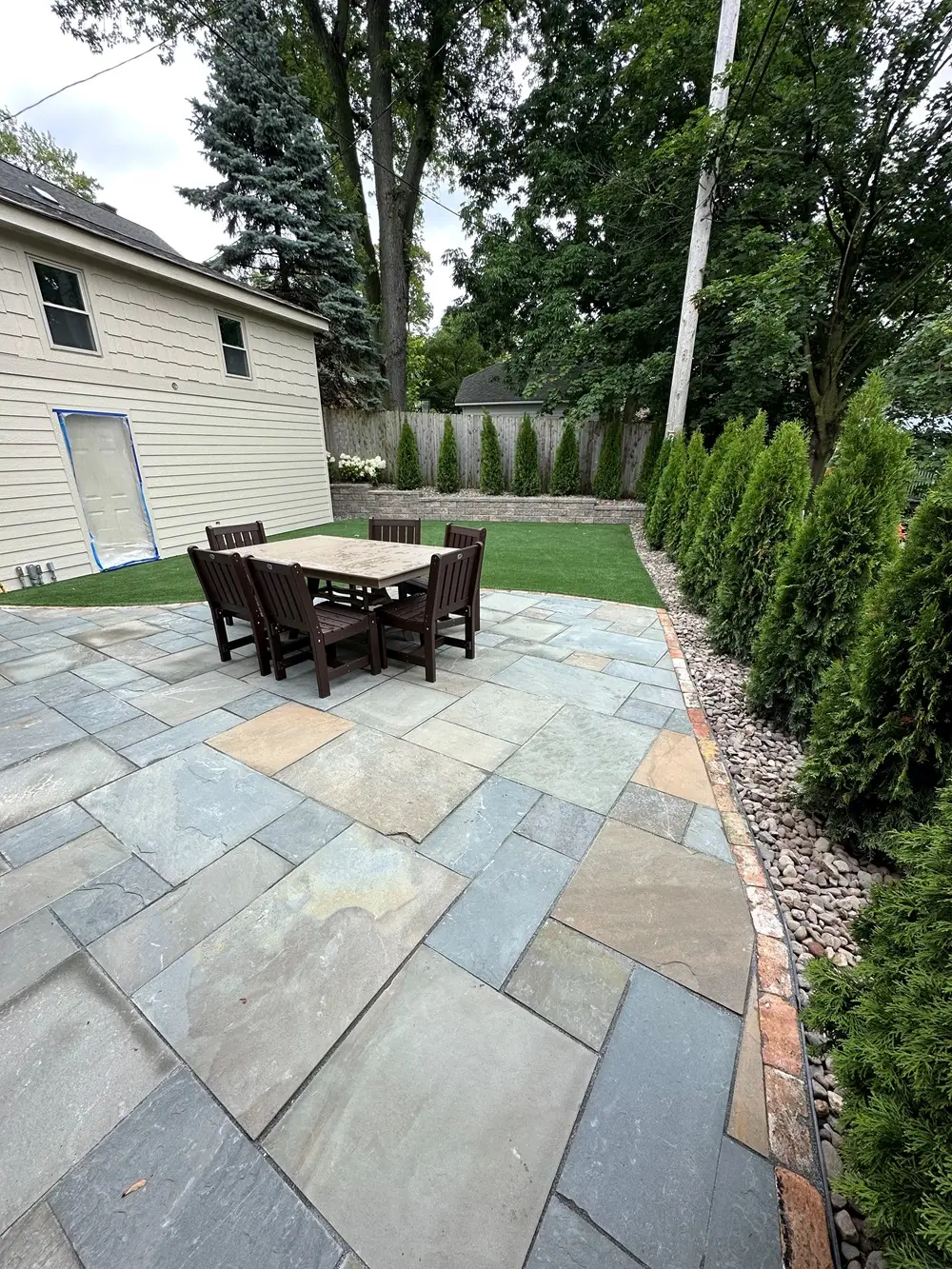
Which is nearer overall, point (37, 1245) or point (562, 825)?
point (37, 1245)

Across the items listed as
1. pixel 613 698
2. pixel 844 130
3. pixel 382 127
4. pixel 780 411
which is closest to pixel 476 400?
pixel 382 127

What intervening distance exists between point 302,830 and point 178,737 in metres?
1.31

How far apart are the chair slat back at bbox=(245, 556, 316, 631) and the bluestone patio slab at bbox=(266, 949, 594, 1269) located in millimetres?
2335

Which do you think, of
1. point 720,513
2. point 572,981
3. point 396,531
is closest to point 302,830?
point 572,981

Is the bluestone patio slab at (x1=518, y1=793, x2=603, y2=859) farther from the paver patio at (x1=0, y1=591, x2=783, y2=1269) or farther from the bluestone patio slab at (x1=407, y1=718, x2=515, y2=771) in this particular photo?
the bluestone patio slab at (x1=407, y1=718, x2=515, y2=771)

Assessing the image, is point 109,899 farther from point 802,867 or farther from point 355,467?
point 355,467

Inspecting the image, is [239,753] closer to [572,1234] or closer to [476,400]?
[572,1234]

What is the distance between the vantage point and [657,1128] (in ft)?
4.09

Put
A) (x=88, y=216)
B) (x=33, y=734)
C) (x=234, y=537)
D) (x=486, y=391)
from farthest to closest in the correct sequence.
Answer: (x=486, y=391), (x=88, y=216), (x=234, y=537), (x=33, y=734)

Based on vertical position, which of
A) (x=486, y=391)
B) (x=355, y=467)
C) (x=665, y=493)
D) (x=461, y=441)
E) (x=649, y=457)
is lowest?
(x=665, y=493)

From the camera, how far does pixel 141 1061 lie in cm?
138

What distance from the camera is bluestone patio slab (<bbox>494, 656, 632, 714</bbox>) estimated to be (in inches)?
136

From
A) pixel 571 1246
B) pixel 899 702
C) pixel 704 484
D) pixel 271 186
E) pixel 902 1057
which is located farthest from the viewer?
pixel 271 186

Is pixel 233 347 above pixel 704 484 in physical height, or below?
above
